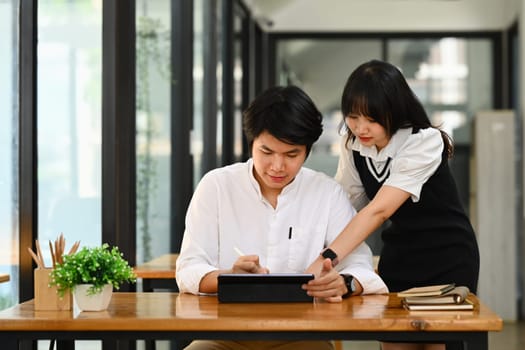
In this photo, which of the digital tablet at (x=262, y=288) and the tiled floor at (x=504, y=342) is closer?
the digital tablet at (x=262, y=288)

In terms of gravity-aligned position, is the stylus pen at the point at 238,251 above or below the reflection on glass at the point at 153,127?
below

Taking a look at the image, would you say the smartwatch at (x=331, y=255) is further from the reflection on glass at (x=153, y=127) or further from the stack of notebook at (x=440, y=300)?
the reflection on glass at (x=153, y=127)

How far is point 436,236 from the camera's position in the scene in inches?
117

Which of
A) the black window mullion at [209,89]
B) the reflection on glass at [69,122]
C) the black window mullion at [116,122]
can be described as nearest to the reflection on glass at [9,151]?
the reflection on glass at [69,122]

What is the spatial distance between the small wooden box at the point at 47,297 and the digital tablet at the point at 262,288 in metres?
0.40

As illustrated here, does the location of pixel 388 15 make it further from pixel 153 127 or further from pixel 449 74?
pixel 153 127

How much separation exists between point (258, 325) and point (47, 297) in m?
0.57

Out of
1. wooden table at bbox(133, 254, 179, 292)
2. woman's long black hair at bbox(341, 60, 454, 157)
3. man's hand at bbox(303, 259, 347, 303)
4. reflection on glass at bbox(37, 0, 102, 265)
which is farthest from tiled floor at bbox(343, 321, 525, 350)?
man's hand at bbox(303, 259, 347, 303)

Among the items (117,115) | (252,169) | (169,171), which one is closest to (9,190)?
(117,115)

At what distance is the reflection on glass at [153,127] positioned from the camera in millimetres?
4977

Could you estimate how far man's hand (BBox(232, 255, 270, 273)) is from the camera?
8.38 feet

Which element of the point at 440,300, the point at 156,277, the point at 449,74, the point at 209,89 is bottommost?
the point at 156,277

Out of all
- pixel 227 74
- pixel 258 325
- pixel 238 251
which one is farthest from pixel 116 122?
pixel 227 74

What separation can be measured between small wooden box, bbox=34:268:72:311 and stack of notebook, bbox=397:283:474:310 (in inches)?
33.4
